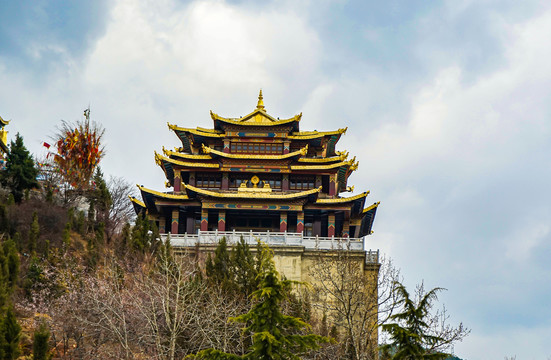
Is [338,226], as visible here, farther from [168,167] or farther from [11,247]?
[11,247]

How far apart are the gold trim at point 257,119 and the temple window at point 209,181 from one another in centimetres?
375

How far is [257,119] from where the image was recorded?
161 ft

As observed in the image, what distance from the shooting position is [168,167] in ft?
158

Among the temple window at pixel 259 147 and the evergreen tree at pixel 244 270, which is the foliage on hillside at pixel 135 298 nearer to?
the evergreen tree at pixel 244 270

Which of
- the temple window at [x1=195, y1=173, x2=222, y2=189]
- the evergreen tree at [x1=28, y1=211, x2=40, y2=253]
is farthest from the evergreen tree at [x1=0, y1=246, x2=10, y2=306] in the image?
the temple window at [x1=195, y1=173, x2=222, y2=189]

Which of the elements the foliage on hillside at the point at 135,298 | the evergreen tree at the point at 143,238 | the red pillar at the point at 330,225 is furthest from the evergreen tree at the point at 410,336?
the red pillar at the point at 330,225

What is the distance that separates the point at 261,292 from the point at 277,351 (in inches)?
49.1

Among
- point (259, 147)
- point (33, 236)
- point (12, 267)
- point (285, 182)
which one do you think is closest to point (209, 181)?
point (259, 147)

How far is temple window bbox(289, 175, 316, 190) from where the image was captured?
47.3 meters

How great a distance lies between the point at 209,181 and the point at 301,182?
607 centimetres

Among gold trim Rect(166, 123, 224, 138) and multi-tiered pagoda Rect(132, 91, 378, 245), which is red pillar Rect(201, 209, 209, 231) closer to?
multi-tiered pagoda Rect(132, 91, 378, 245)

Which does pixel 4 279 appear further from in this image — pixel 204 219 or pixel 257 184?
pixel 257 184

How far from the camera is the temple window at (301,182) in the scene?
4734cm

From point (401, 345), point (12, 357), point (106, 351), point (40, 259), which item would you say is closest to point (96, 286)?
point (40, 259)
